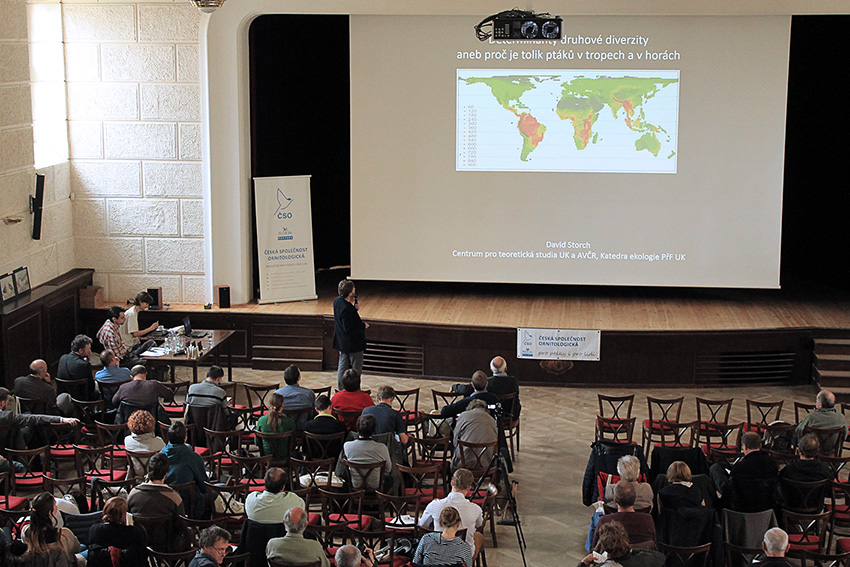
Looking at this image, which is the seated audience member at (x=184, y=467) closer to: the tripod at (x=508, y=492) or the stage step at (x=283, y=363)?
the tripod at (x=508, y=492)

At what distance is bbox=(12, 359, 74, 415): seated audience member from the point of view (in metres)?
8.32

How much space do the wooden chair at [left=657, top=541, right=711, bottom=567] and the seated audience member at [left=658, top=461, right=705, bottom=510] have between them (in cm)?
29

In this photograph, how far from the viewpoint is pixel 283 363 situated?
38.7 feet

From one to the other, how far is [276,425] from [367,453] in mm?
855

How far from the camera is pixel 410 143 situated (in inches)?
478

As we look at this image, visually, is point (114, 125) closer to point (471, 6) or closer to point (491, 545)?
point (471, 6)

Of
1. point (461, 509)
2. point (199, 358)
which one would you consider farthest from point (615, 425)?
point (199, 358)

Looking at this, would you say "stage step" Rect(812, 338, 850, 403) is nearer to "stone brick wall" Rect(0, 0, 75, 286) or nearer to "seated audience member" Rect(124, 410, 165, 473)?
"seated audience member" Rect(124, 410, 165, 473)

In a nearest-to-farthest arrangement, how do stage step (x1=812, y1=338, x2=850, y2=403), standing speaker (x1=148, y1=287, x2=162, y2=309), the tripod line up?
the tripod, stage step (x1=812, y1=338, x2=850, y2=403), standing speaker (x1=148, y1=287, x2=162, y2=309)

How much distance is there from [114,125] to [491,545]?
7.27 meters

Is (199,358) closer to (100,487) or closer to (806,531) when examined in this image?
(100,487)

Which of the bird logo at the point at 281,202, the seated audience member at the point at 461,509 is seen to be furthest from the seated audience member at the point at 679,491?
the bird logo at the point at 281,202

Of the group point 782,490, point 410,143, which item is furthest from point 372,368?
point 782,490

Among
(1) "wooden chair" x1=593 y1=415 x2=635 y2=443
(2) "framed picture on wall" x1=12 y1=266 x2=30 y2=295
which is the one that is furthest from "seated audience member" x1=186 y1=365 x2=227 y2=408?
(2) "framed picture on wall" x1=12 y1=266 x2=30 y2=295
